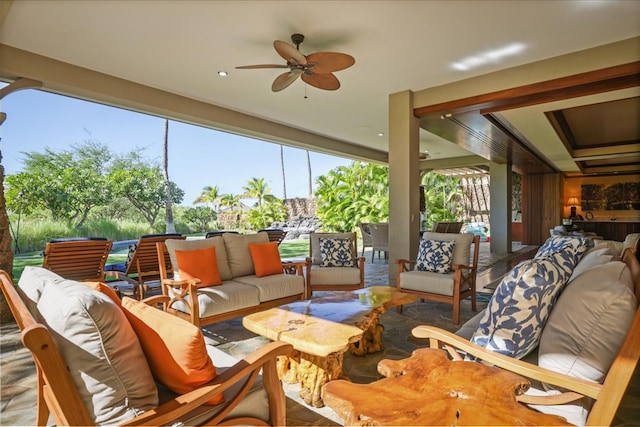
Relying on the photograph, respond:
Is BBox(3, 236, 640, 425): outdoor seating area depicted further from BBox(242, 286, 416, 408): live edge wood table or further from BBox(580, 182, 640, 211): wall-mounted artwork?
BBox(580, 182, 640, 211): wall-mounted artwork

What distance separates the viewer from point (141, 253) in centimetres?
438

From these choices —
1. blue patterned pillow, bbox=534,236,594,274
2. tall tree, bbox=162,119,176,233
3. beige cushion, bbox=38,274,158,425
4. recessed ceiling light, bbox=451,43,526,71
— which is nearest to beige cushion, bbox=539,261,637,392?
blue patterned pillow, bbox=534,236,594,274

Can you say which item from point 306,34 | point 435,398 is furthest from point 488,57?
point 435,398

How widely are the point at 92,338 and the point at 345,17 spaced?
339cm

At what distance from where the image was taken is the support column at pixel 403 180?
532 centimetres

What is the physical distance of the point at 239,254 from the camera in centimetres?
394

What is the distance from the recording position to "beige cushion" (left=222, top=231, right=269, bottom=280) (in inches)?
153

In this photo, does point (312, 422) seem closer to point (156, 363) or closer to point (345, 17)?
point (156, 363)

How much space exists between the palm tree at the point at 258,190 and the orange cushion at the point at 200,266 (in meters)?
11.5

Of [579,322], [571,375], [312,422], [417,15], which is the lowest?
[312,422]

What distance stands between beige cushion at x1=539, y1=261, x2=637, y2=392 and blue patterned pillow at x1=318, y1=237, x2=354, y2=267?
10.0 feet

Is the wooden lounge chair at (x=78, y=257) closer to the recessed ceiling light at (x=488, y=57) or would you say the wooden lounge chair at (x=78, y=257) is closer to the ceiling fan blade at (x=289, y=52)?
the ceiling fan blade at (x=289, y=52)

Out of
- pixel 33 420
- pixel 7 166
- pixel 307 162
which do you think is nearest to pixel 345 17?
pixel 33 420

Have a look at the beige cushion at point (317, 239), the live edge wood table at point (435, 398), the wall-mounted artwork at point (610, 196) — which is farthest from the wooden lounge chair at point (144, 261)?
the wall-mounted artwork at point (610, 196)
